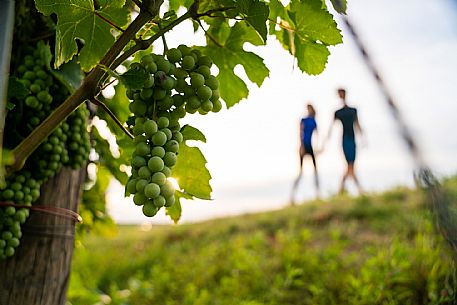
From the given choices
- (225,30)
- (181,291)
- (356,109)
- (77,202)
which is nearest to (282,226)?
(181,291)

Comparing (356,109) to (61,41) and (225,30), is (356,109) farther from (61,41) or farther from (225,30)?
(61,41)

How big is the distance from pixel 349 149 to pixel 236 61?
1.03 meters

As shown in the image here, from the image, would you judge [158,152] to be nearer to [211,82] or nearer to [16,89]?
[211,82]

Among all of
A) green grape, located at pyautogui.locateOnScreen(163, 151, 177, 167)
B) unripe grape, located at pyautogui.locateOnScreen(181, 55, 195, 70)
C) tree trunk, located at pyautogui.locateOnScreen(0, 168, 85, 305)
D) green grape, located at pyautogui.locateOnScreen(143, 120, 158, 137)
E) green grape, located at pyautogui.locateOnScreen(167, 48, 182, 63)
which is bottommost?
tree trunk, located at pyautogui.locateOnScreen(0, 168, 85, 305)

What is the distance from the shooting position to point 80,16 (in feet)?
3.38

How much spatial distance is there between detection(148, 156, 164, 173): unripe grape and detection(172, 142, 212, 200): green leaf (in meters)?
0.22

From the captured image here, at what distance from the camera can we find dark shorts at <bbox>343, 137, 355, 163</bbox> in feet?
6.97

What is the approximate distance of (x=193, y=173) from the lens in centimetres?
115

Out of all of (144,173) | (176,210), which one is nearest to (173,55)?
(144,173)

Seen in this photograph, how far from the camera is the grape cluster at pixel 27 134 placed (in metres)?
1.38

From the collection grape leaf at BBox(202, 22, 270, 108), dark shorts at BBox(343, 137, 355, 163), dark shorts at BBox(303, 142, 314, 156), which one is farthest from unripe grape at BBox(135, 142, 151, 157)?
dark shorts at BBox(303, 142, 314, 156)

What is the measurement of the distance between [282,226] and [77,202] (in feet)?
14.2

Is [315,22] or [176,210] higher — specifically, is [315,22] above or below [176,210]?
above

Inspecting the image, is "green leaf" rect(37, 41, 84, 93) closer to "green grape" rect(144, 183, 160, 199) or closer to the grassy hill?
"green grape" rect(144, 183, 160, 199)
